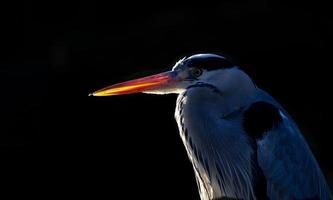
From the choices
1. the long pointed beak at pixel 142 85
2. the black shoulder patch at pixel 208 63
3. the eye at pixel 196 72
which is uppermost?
the black shoulder patch at pixel 208 63

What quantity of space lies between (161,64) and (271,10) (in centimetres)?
80

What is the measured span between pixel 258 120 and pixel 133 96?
73.0 inches

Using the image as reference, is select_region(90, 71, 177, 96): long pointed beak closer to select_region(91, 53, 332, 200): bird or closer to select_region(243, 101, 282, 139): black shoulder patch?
select_region(91, 53, 332, 200): bird

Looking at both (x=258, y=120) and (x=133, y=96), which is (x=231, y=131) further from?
(x=133, y=96)

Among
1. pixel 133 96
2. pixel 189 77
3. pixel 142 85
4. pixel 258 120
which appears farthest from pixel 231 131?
pixel 133 96

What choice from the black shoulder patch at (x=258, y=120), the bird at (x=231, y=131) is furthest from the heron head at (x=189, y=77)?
the black shoulder patch at (x=258, y=120)

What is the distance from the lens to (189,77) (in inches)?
101

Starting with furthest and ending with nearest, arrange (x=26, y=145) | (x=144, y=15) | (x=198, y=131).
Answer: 1. (x=144, y=15)
2. (x=26, y=145)
3. (x=198, y=131)

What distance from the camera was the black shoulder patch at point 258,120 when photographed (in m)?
2.61

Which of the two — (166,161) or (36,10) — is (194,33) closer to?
(166,161)

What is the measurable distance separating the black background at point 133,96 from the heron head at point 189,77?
1632 mm

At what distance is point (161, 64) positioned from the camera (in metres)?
4.29

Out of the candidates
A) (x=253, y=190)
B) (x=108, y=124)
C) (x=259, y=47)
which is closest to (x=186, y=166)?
(x=108, y=124)

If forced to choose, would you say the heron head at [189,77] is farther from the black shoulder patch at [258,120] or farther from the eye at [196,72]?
the black shoulder patch at [258,120]
